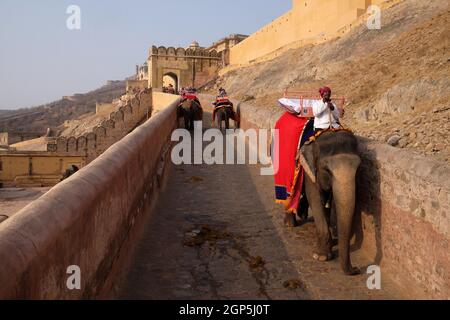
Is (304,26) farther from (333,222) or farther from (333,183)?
(333,183)

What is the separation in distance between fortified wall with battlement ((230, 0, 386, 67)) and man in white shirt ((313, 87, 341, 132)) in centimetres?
2379

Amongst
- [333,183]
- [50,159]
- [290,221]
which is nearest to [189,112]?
[50,159]

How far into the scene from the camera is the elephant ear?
505cm

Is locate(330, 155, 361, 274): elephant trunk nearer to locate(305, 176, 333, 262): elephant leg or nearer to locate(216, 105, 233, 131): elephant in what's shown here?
locate(305, 176, 333, 262): elephant leg

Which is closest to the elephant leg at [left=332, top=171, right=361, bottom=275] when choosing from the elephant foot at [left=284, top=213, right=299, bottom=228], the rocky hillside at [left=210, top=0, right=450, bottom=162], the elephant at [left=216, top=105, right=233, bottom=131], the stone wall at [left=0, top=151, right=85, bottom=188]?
the elephant foot at [left=284, top=213, right=299, bottom=228]

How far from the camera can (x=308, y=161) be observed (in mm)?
5176

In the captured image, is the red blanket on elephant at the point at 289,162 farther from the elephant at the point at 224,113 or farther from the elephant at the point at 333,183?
the elephant at the point at 224,113

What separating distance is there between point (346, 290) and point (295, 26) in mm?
37577

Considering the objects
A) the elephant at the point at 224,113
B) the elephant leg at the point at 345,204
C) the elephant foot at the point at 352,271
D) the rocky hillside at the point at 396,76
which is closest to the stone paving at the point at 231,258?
the elephant foot at the point at 352,271

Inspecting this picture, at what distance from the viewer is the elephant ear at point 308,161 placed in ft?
16.6

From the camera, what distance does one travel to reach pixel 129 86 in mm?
69938

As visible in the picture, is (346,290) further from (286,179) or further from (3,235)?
(3,235)

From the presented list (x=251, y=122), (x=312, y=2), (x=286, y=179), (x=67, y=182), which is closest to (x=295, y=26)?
(x=312, y=2)

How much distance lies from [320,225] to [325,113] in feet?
4.69
